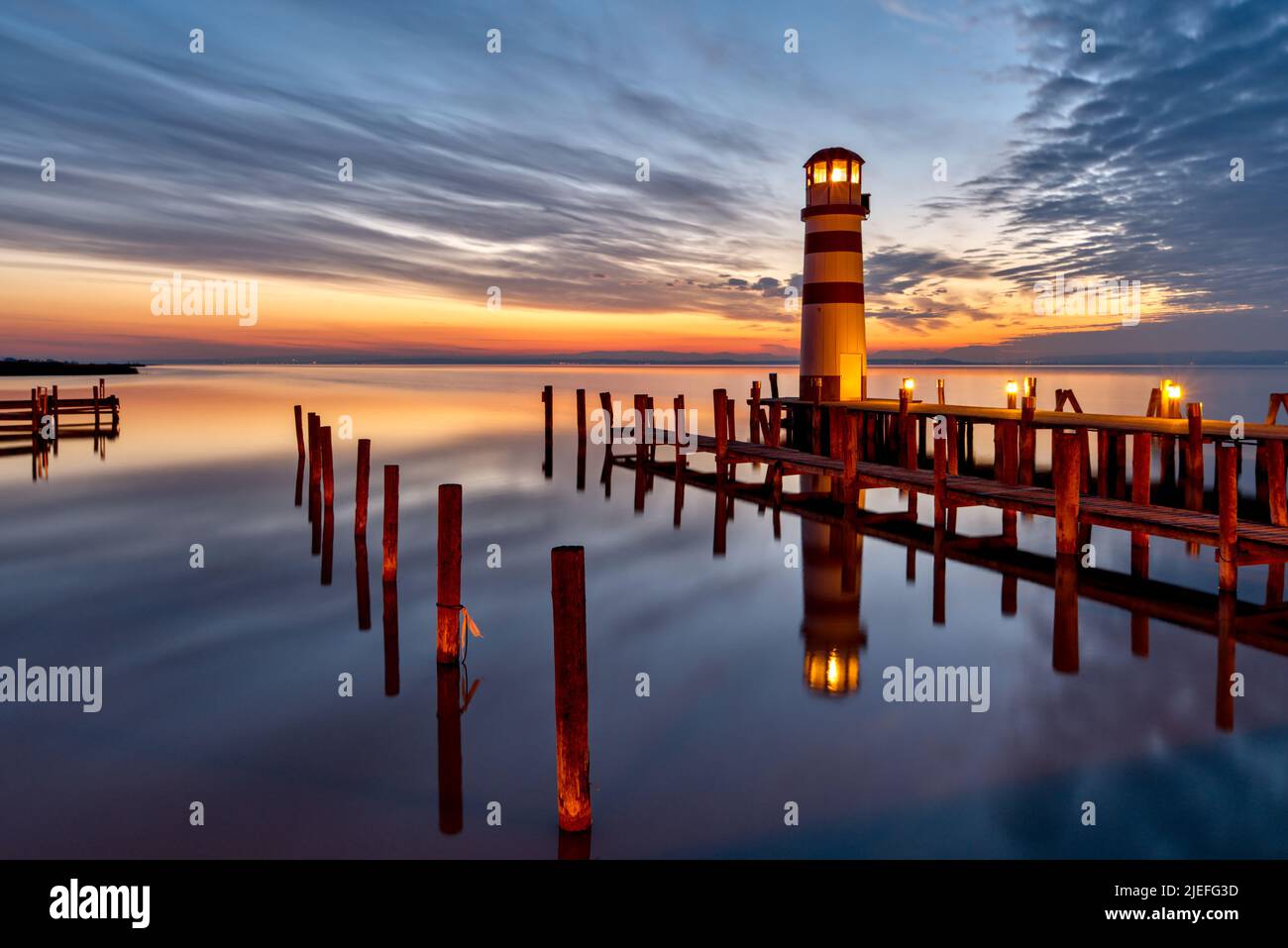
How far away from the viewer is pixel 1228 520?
9570 mm

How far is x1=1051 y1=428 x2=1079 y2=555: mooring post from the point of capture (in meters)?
11.0

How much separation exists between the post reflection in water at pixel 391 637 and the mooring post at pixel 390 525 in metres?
0.16

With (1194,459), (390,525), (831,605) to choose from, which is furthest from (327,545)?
(1194,459)

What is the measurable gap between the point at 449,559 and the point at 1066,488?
8040 millimetres

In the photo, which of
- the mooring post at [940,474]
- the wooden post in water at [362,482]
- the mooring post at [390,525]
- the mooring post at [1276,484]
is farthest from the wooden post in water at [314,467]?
the mooring post at [1276,484]

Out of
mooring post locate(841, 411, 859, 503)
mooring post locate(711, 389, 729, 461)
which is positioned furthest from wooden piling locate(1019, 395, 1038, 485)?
mooring post locate(711, 389, 729, 461)

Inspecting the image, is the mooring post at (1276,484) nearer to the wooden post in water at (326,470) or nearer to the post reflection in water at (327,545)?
the post reflection in water at (327,545)

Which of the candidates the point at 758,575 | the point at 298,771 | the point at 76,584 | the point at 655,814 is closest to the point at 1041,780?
the point at 655,814

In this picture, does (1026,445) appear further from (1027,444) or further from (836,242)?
(836,242)

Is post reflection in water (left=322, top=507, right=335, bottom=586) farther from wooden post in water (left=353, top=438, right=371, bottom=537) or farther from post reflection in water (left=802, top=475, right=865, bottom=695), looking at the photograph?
post reflection in water (left=802, top=475, right=865, bottom=695)

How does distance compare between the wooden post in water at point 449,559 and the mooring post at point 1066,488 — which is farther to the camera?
the mooring post at point 1066,488

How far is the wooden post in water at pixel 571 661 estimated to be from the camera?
201 inches

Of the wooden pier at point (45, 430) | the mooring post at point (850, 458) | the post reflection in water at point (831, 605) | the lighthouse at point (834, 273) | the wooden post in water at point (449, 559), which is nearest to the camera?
the wooden post in water at point (449, 559)
